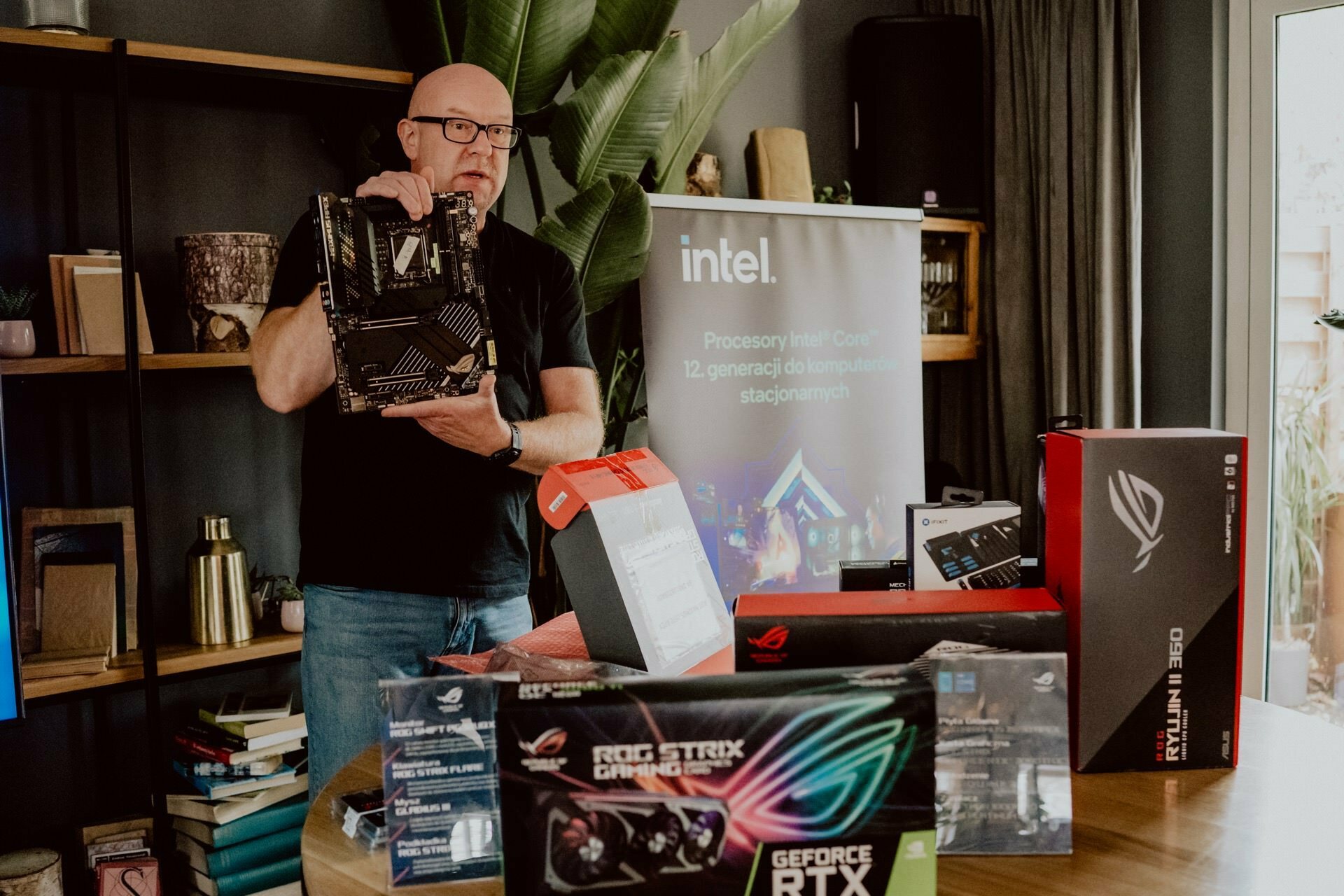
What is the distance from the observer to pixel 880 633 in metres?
0.96

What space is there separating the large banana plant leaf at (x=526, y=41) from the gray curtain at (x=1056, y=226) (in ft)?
5.21

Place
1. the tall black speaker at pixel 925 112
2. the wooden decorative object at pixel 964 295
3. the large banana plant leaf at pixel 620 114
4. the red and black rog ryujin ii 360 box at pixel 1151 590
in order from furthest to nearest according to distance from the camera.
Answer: the wooden decorative object at pixel 964 295
the tall black speaker at pixel 925 112
the large banana plant leaf at pixel 620 114
the red and black rog ryujin ii 360 box at pixel 1151 590

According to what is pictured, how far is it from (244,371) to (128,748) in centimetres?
90

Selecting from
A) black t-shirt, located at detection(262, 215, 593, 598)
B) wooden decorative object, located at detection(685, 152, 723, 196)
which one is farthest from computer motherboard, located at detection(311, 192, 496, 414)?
wooden decorative object, located at detection(685, 152, 723, 196)

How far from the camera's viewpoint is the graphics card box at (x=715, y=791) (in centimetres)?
73

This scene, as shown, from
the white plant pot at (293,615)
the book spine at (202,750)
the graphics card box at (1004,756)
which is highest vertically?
the graphics card box at (1004,756)

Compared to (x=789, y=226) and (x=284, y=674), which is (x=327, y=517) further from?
(x=789, y=226)

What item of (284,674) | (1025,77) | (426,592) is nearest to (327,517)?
(426,592)

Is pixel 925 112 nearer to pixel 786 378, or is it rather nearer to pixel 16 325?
pixel 786 378

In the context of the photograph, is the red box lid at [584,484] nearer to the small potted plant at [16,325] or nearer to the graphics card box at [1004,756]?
the graphics card box at [1004,756]

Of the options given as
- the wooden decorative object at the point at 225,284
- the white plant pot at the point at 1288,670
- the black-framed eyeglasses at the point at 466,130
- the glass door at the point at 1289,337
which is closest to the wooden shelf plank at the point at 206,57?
the wooden decorative object at the point at 225,284

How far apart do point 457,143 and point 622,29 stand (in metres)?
1.11

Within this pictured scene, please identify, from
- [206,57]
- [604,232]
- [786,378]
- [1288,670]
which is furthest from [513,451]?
[1288,670]

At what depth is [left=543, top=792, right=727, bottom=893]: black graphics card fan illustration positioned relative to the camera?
732 millimetres
